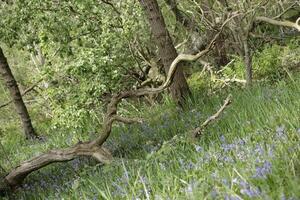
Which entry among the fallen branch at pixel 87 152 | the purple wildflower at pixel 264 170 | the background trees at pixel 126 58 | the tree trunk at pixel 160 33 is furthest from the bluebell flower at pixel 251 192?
the tree trunk at pixel 160 33

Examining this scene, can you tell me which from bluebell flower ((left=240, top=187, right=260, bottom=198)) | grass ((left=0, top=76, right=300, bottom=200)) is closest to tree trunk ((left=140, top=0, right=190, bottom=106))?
grass ((left=0, top=76, right=300, bottom=200))

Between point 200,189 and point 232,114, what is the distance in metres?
2.61

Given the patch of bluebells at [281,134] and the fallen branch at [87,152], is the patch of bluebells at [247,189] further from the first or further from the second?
the fallen branch at [87,152]

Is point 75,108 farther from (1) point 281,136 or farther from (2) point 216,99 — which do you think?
(1) point 281,136

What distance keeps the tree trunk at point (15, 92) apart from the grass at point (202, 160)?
5239mm

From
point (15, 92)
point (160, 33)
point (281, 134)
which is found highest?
point (160, 33)

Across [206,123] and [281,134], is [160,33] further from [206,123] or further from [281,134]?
[281,134]

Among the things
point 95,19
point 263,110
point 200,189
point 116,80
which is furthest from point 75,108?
point 200,189

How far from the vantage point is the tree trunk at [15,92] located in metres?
12.2

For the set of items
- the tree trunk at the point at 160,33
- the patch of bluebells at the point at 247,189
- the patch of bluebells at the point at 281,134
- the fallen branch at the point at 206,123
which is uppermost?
the tree trunk at the point at 160,33

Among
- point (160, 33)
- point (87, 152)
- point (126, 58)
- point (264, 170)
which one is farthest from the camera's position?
point (126, 58)

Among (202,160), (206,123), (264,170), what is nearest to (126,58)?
(206,123)

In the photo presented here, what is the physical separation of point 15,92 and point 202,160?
363 inches

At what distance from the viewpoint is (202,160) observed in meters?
4.09
